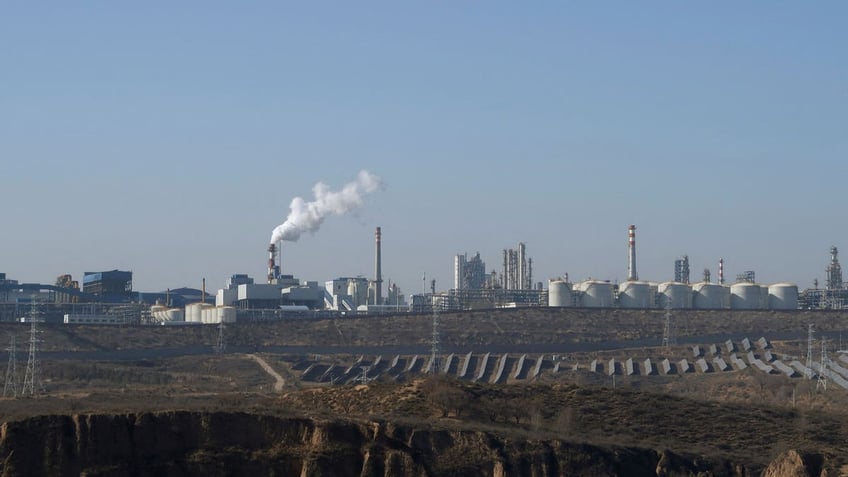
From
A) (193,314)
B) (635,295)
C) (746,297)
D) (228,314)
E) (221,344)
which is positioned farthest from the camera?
(193,314)

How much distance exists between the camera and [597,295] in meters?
145

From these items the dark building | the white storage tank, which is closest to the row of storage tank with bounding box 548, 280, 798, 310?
the white storage tank

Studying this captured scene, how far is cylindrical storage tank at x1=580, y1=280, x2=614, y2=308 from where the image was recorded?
472 feet

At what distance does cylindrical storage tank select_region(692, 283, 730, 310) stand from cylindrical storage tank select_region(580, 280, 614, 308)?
31.0 ft

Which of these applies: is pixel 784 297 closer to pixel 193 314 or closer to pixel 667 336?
pixel 667 336

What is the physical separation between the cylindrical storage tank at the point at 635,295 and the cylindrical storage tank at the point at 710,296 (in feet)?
17.9

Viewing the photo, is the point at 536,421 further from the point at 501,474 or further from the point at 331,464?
the point at 331,464

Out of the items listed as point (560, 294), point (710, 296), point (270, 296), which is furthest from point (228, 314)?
point (710, 296)

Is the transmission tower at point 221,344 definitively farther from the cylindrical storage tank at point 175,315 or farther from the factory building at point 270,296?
the cylindrical storage tank at point 175,315

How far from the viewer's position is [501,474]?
45.3m

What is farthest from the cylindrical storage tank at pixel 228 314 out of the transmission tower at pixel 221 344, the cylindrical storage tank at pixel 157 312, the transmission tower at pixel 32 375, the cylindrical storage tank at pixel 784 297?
the cylindrical storage tank at pixel 784 297

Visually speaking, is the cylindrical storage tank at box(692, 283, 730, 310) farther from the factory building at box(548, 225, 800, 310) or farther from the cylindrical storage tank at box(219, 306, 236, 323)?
the cylindrical storage tank at box(219, 306, 236, 323)

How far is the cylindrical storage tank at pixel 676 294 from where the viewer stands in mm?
143250

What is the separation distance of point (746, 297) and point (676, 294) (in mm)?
8132
